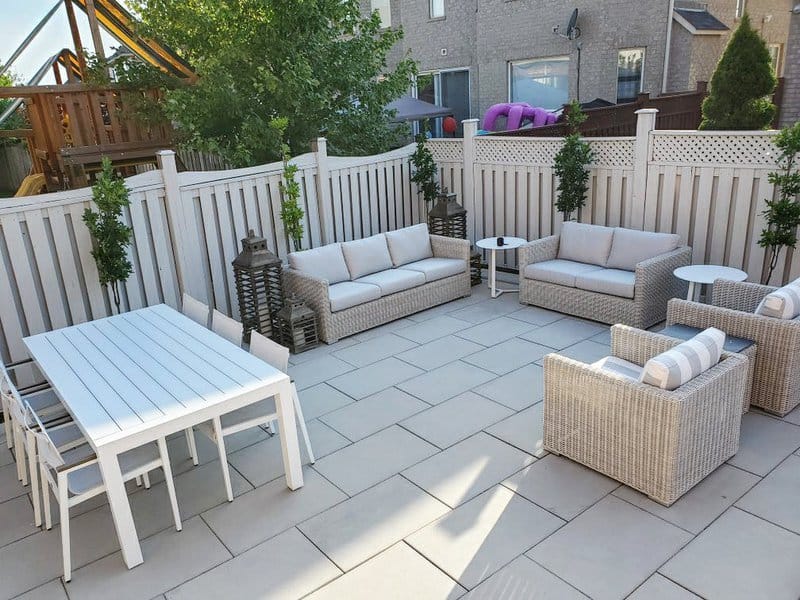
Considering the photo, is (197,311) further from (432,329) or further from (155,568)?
(432,329)

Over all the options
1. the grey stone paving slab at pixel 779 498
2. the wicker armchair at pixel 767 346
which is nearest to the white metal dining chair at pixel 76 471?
the grey stone paving slab at pixel 779 498

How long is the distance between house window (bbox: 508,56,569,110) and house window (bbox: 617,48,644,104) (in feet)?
3.61

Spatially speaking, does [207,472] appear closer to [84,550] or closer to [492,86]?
[84,550]

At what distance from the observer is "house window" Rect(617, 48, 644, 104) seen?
11.6 metres

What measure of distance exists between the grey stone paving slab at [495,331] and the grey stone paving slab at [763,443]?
2.06 meters

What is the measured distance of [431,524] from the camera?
3.14 meters

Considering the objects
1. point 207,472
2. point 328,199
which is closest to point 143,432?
point 207,472

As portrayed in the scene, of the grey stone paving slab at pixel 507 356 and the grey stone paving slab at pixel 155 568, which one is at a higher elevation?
the grey stone paving slab at pixel 507 356

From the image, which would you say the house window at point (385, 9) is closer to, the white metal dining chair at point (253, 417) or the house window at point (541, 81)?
the house window at point (541, 81)

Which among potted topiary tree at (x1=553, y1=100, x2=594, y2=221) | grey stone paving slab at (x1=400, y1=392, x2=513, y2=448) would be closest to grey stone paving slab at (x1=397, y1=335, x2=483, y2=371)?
grey stone paving slab at (x1=400, y1=392, x2=513, y2=448)

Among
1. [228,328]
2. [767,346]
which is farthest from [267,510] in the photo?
[767,346]

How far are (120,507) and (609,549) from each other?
231 cm

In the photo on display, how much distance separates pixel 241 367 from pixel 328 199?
3.61 metres

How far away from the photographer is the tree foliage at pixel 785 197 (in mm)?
4895
